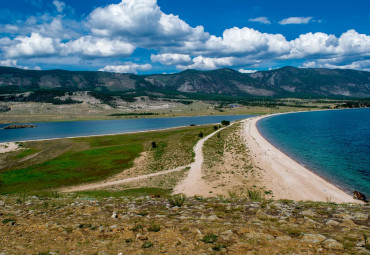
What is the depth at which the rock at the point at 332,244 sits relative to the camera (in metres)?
11.0

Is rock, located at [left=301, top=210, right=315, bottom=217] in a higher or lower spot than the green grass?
higher

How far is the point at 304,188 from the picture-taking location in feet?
122

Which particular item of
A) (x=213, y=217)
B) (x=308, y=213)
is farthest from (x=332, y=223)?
(x=213, y=217)

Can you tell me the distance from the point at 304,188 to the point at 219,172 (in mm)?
15425

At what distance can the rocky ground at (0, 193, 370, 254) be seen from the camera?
11.3m

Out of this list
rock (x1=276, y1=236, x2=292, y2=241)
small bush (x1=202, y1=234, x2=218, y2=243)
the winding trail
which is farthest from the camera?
the winding trail

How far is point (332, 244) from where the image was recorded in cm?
1129

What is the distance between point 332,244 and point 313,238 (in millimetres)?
932

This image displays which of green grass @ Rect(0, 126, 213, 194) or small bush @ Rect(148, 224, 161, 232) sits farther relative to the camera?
green grass @ Rect(0, 126, 213, 194)

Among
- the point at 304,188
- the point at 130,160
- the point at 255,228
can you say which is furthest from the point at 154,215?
the point at 130,160

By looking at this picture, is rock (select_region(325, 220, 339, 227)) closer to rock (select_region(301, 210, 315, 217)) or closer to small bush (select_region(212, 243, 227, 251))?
rock (select_region(301, 210, 315, 217))

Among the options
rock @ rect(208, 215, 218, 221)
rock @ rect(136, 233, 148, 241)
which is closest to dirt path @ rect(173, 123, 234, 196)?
rock @ rect(208, 215, 218, 221)

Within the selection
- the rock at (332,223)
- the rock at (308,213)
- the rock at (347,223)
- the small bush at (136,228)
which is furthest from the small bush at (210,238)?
the rock at (347,223)

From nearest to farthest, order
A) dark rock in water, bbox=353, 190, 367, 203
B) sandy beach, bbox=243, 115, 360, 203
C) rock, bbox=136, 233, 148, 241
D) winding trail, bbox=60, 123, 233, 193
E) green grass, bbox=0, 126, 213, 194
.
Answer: rock, bbox=136, 233, 148, 241
dark rock in water, bbox=353, 190, 367, 203
sandy beach, bbox=243, 115, 360, 203
winding trail, bbox=60, 123, 233, 193
green grass, bbox=0, 126, 213, 194
